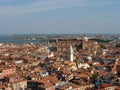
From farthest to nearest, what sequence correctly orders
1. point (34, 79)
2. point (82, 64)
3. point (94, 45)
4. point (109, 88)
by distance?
point (94, 45) < point (82, 64) < point (34, 79) < point (109, 88)

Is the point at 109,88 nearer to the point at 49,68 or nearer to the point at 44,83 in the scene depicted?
the point at 44,83

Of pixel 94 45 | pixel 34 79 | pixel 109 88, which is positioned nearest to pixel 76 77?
pixel 34 79

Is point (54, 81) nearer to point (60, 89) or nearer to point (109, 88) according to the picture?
point (60, 89)

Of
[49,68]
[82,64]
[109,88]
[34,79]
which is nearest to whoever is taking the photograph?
[109,88]

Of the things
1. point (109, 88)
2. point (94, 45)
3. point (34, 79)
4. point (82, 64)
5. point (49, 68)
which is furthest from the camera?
point (94, 45)

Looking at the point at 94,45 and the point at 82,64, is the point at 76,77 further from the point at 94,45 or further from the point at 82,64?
the point at 94,45

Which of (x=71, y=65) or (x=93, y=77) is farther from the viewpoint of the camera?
(x=71, y=65)

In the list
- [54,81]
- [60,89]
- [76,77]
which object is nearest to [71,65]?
[76,77]

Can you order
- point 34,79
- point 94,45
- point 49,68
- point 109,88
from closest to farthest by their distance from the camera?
point 109,88 < point 34,79 < point 49,68 < point 94,45

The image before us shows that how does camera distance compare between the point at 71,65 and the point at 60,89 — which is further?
the point at 71,65
